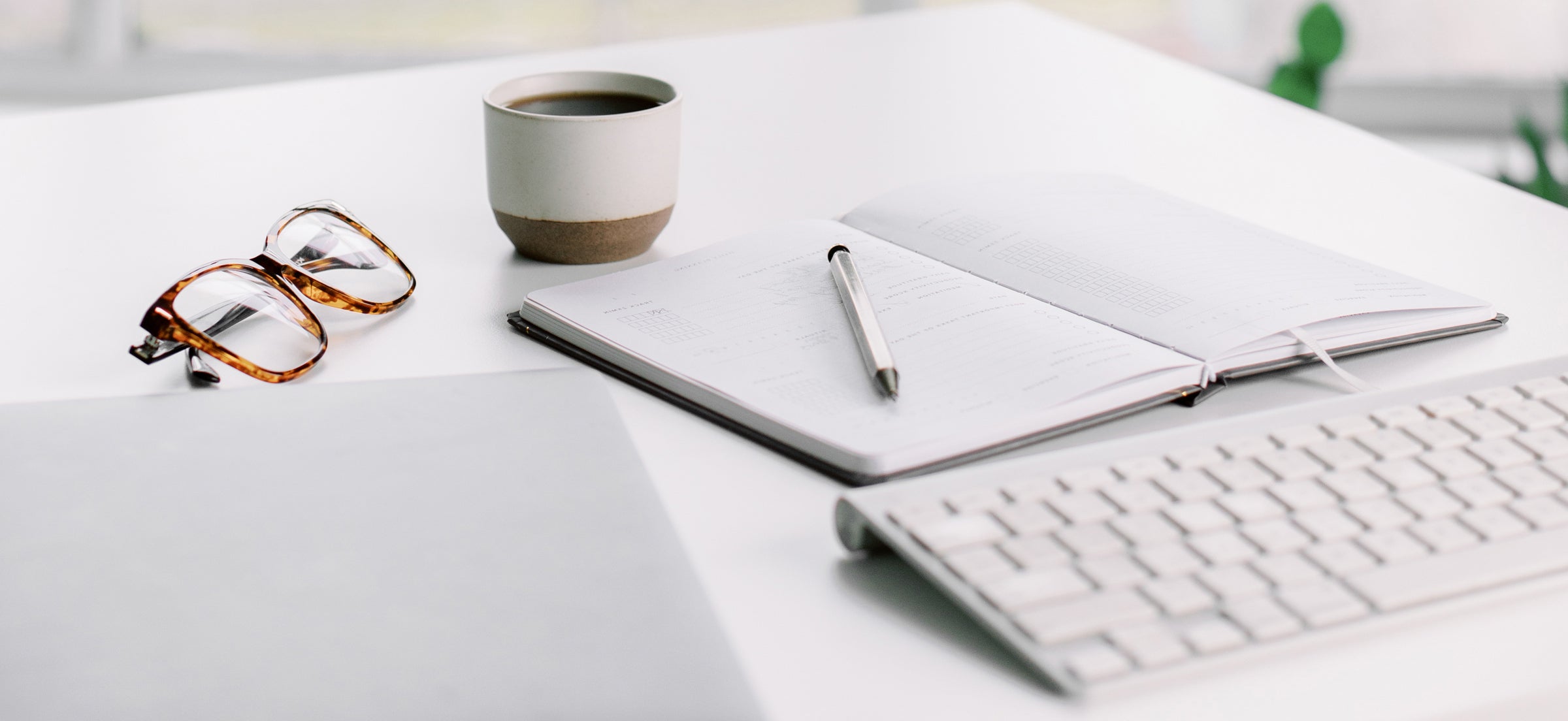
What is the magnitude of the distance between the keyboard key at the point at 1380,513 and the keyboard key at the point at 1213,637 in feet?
0.28

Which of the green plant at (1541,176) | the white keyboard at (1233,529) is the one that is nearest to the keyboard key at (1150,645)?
the white keyboard at (1233,529)

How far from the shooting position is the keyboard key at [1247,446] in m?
0.51

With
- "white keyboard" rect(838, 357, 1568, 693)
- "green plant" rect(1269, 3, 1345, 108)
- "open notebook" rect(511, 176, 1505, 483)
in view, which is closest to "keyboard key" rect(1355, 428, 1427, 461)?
"white keyboard" rect(838, 357, 1568, 693)

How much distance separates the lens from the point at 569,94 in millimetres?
816

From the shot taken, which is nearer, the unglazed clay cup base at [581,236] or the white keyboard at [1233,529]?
the white keyboard at [1233,529]

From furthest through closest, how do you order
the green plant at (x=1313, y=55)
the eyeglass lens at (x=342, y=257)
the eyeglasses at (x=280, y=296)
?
the green plant at (x=1313, y=55) < the eyeglass lens at (x=342, y=257) < the eyeglasses at (x=280, y=296)

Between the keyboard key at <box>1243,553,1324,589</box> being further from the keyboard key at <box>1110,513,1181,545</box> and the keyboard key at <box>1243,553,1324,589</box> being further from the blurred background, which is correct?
the blurred background

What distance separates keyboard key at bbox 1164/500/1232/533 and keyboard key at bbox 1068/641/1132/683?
7cm

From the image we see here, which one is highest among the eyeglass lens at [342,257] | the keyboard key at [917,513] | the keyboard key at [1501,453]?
the keyboard key at [1501,453]

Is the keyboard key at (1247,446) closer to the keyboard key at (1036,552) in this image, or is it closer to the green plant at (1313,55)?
the keyboard key at (1036,552)

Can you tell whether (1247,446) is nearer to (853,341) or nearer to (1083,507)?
(1083,507)

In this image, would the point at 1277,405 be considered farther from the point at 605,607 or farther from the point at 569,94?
the point at 569,94

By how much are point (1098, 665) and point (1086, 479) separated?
0.33 feet

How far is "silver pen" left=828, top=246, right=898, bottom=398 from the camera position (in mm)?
598
